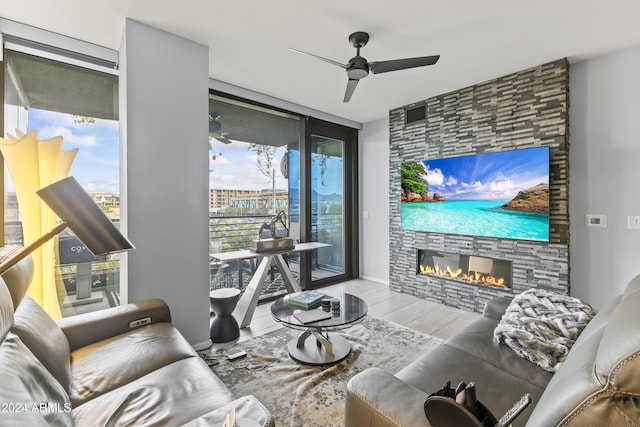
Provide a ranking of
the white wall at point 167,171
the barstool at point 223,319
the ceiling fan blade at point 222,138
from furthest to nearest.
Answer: the ceiling fan blade at point 222,138 < the barstool at point 223,319 < the white wall at point 167,171

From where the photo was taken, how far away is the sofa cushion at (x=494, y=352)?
54.5 inches

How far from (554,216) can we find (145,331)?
3579 millimetres

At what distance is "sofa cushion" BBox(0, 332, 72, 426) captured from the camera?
765mm

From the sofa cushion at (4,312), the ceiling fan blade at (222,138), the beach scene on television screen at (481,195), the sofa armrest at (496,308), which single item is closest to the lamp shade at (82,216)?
the sofa cushion at (4,312)

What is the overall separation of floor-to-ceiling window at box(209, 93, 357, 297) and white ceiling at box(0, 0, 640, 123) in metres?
0.74

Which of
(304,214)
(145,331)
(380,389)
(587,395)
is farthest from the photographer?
(304,214)

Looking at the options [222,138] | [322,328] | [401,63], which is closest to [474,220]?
[401,63]

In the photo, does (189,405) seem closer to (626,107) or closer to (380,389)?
(380,389)

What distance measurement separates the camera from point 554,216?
2.80 metres

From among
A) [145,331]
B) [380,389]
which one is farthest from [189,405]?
[145,331]

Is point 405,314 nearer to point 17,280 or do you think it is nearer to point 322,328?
point 322,328

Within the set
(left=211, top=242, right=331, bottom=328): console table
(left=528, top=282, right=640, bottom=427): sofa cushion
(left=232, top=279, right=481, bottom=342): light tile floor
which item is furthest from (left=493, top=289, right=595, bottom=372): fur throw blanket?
(left=211, top=242, right=331, bottom=328): console table

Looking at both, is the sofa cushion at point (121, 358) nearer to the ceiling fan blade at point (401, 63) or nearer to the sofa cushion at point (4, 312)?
the sofa cushion at point (4, 312)

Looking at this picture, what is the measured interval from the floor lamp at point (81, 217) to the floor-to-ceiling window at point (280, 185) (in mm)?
2575
